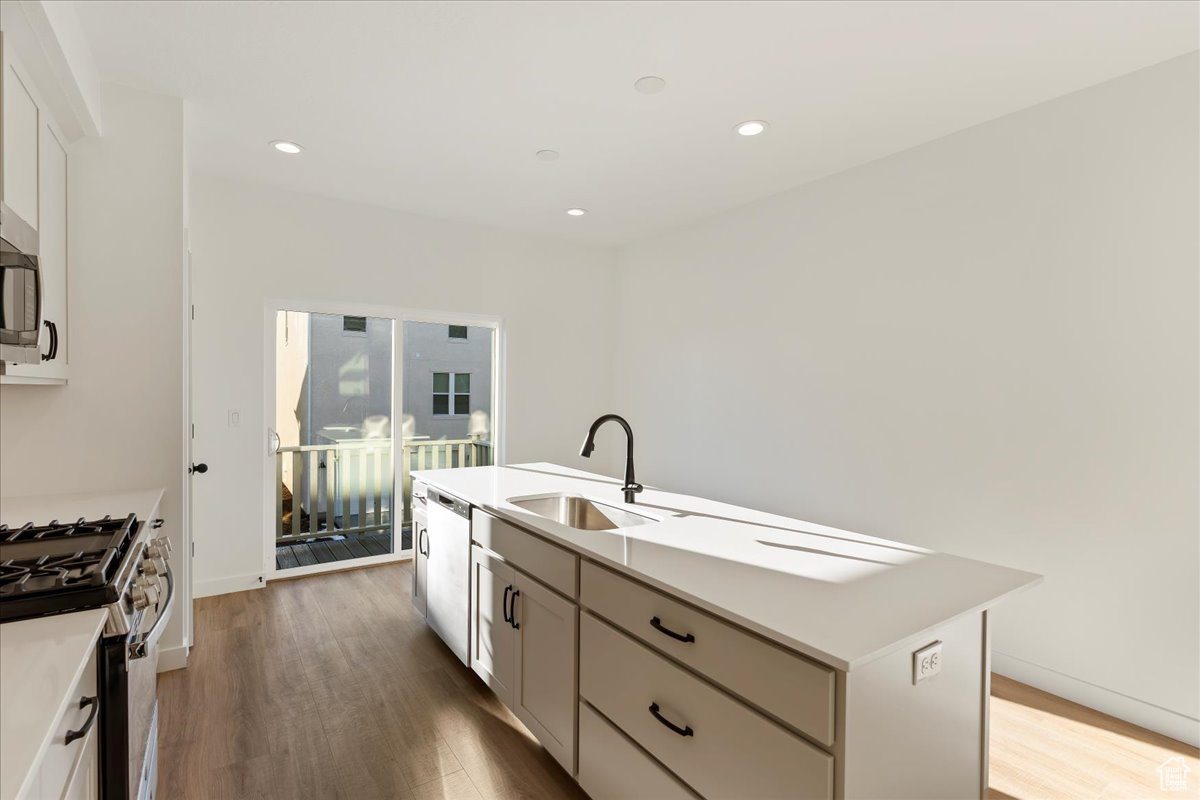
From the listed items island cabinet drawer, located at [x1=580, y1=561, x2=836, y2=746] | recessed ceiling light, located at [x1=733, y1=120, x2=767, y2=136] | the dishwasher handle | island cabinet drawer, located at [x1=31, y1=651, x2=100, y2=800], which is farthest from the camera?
recessed ceiling light, located at [x1=733, y1=120, x2=767, y2=136]

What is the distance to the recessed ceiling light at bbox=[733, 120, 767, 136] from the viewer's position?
2.99m

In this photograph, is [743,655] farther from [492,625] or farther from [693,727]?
[492,625]

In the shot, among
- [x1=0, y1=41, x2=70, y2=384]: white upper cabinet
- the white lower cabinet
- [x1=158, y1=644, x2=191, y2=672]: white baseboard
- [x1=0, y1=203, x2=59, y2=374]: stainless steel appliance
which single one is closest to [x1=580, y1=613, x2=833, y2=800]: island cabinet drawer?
the white lower cabinet

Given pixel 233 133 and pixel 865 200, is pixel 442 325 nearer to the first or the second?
pixel 233 133

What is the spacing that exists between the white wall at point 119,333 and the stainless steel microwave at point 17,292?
896 mm

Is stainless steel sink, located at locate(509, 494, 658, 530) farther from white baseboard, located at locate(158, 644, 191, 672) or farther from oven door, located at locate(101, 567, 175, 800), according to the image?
white baseboard, located at locate(158, 644, 191, 672)

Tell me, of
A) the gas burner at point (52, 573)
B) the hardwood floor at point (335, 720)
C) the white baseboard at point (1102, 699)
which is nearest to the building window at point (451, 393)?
the hardwood floor at point (335, 720)

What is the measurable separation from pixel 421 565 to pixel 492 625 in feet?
3.06

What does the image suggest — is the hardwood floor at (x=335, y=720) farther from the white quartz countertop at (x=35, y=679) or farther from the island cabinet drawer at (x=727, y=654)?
the white quartz countertop at (x=35, y=679)

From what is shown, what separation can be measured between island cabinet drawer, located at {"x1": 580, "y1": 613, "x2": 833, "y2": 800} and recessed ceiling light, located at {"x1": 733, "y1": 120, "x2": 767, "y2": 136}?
8.33ft

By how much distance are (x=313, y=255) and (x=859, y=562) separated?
4004 mm

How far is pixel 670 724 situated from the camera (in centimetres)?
149

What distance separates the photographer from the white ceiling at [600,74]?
215 centimetres

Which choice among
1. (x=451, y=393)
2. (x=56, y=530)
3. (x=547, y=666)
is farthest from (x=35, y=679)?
(x=451, y=393)
